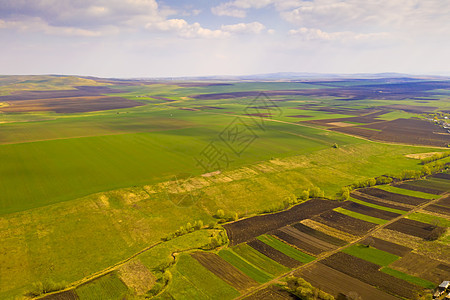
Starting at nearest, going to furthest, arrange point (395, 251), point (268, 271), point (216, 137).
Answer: point (268, 271), point (395, 251), point (216, 137)

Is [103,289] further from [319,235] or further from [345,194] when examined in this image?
[345,194]

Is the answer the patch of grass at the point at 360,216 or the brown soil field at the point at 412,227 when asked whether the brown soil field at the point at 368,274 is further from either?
the patch of grass at the point at 360,216

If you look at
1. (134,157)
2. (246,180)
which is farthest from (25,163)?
(246,180)

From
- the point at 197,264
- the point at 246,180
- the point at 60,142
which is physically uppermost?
the point at 60,142

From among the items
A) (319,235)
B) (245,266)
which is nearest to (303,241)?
(319,235)

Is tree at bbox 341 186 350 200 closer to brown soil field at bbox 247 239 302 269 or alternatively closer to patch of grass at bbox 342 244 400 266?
patch of grass at bbox 342 244 400 266

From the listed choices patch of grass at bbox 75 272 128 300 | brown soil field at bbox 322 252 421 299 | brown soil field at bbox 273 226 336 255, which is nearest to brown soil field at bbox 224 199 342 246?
brown soil field at bbox 273 226 336 255

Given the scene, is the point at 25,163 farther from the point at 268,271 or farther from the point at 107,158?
the point at 268,271
